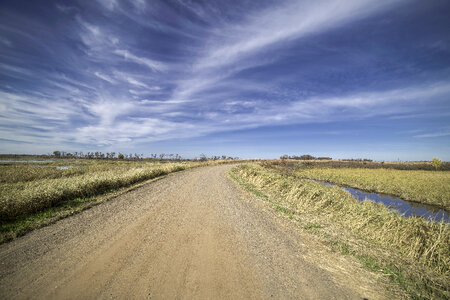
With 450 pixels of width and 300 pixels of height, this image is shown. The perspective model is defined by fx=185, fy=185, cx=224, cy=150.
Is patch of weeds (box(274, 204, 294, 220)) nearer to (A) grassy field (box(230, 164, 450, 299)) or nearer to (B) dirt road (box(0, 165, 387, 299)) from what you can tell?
(A) grassy field (box(230, 164, 450, 299))

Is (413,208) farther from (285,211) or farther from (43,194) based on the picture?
(43,194)

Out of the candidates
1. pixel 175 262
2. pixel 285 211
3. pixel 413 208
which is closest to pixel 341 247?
pixel 285 211

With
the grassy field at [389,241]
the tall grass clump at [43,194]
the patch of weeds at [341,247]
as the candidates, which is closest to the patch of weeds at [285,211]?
the grassy field at [389,241]

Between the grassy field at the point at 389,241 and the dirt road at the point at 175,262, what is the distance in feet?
2.35

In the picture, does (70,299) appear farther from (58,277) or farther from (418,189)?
(418,189)

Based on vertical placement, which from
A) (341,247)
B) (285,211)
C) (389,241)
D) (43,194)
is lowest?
(389,241)

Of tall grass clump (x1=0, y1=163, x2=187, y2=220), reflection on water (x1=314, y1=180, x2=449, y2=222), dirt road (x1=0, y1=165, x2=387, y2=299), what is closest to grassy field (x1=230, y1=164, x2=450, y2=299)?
dirt road (x1=0, y1=165, x2=387, y2=299)

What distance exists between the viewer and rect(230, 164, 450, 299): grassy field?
4.35 m

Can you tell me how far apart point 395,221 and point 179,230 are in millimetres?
8305

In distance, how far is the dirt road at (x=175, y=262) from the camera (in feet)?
12.3

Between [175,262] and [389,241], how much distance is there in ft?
24.0

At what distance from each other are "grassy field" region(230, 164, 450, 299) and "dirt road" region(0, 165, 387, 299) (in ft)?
2.35

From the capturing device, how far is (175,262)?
4680mm

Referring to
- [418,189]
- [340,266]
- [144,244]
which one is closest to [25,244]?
[144,244]
